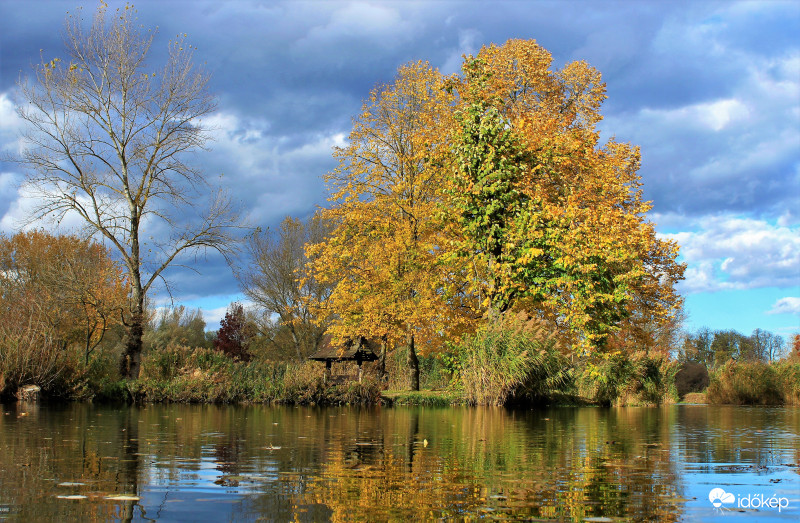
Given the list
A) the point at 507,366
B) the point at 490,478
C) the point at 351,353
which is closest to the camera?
the point at 490,478

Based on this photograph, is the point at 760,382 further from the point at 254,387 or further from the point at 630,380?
the point at 254,387

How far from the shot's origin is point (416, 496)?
A: 12.2ft

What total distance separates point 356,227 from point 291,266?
70.7 feet

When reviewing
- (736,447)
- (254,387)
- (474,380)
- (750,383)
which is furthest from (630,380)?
(736,447)

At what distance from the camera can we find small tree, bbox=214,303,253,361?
180ft

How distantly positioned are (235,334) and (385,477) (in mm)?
54632

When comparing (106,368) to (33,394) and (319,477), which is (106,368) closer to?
(33,394)

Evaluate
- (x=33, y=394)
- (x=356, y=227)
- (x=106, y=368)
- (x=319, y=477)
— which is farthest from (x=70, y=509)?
(x=356, y=227)

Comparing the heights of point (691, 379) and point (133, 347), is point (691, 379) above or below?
below

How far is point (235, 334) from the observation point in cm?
5681

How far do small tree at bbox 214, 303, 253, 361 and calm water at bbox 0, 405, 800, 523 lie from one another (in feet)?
157

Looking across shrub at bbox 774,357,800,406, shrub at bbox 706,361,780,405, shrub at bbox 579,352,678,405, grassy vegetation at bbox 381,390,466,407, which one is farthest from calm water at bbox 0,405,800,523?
shrub at bbox 774,357,800,406

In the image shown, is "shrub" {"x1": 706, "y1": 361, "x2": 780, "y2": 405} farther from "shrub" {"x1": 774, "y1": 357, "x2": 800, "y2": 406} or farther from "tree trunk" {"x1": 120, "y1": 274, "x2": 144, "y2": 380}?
"tree trunk" {"x1": 120, "y1": 274, "x2": 144, "y2": 380}

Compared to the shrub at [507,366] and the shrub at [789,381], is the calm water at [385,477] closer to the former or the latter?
the shrub at [507,366]
